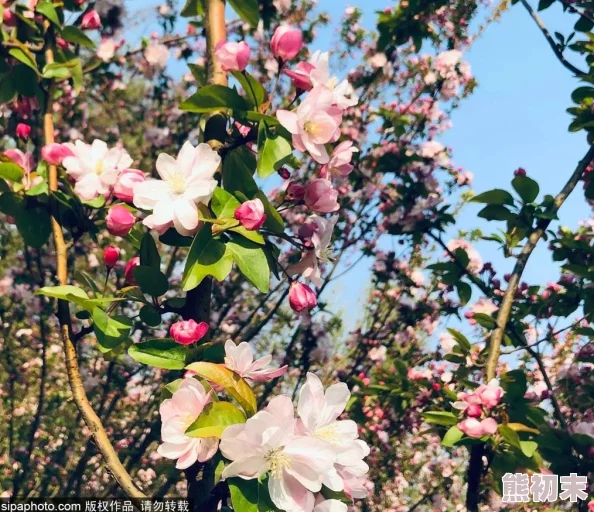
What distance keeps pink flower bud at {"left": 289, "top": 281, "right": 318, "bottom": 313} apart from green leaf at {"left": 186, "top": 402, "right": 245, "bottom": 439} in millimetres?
312

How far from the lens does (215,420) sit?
0.87 m

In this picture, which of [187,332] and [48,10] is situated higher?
[48,10]

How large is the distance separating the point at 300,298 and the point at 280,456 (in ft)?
1.24

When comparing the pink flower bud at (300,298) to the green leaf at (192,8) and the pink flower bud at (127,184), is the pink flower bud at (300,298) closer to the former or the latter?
the pink flower bud at (127,184)

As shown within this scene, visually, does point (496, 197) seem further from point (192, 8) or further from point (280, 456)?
point (280, 456)

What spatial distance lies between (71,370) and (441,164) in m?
2.90

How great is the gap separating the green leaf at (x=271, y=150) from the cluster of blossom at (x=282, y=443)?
0.35 meters

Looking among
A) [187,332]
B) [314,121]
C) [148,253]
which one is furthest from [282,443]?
[314,121]

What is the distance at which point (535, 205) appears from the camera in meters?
2.16

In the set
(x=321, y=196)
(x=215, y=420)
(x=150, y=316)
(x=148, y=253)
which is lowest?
(x=215, y=420)

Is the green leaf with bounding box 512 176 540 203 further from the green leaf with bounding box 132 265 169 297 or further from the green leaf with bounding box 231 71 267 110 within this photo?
the green leaf with bounding box 132 265 169 297

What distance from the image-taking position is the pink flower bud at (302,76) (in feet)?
3.74

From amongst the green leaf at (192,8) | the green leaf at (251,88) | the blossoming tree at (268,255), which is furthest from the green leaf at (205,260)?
the green leaf at (192,8)

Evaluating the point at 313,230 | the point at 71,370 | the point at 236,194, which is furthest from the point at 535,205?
the point at 71,370
